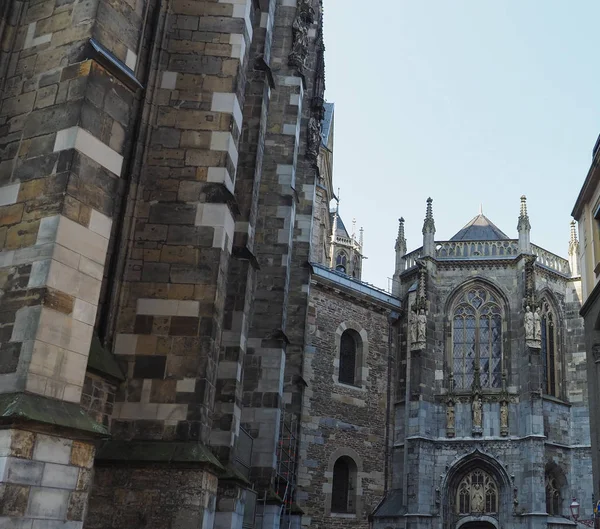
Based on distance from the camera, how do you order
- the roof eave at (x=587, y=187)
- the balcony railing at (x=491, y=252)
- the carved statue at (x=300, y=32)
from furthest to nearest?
the balcony railing at (x=491, y=252) < the carved statue at (x=300, y=32) < the roof eave at (x=587, y=187)

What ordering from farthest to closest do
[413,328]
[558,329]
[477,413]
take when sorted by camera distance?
[558,329], [413,328], [477,413]

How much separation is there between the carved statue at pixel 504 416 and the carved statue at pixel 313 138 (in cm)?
1127

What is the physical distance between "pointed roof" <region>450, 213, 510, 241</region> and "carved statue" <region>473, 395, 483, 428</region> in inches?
254

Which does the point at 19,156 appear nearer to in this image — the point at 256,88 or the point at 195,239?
the point at 195,239

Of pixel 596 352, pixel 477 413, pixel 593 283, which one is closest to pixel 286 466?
pixel 596 352

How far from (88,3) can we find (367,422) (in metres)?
20.7

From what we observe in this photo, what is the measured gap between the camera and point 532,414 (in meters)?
25.7

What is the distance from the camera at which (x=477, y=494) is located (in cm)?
2592

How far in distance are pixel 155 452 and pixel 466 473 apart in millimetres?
19062

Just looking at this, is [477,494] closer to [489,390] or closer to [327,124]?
[489,390]

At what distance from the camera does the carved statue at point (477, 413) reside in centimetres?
2638

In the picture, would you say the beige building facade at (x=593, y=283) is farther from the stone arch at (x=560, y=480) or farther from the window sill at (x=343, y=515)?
the window sill at (x=343, y=515)

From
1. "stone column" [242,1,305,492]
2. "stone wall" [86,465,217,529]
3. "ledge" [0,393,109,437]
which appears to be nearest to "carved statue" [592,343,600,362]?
"stone column" [242,1,305,492]

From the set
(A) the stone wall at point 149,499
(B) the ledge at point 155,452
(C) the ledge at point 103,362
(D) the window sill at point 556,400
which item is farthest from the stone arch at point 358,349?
(A) the stone wall at point 149,499
